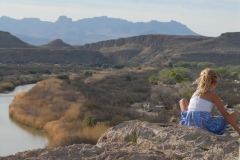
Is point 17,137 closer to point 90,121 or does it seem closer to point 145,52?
point 90,121

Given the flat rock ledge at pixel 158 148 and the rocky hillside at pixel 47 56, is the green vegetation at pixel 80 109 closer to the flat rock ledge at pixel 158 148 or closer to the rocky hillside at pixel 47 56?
the flat rock ledge at pixel 158 148

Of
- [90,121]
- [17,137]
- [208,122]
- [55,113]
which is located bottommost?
[17,137]

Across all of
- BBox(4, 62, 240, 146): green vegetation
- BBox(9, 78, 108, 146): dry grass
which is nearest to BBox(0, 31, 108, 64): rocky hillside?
BBox(4, 62, 240, 146): green vegetation

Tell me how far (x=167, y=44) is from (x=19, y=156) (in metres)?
110

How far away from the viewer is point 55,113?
23.4 metres

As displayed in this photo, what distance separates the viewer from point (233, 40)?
10725cm

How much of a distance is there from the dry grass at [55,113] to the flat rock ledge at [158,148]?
284 inches

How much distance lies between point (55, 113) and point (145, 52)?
90.1 m

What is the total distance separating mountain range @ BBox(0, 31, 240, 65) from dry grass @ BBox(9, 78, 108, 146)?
53.8m

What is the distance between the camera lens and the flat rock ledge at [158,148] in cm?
497

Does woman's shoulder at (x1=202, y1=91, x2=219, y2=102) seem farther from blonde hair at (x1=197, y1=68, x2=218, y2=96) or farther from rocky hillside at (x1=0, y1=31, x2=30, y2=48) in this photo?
rocky hillside at (x1=0, y1=31, x2=30, y2=48)

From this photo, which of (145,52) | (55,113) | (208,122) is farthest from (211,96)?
(145,52)

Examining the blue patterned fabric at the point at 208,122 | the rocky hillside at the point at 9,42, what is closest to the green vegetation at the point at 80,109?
the blue patterned fabric at the point at 208,122

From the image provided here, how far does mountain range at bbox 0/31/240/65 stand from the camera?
90.6 metres
